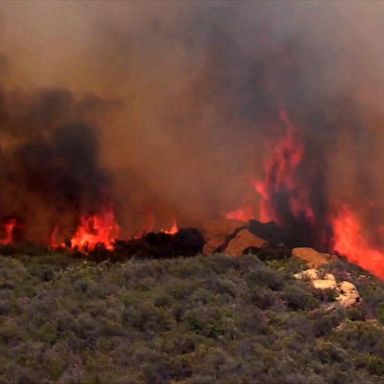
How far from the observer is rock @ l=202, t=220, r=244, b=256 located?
2636 cm

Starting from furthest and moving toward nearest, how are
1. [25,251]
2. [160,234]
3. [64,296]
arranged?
[160,234]
[25,251]
[64,296]

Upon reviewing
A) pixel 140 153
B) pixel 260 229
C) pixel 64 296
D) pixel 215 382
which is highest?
pixel 140 153

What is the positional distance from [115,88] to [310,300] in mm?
15589

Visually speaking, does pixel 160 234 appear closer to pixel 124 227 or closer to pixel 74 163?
pixel 124 227

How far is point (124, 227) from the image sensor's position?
2697 cm

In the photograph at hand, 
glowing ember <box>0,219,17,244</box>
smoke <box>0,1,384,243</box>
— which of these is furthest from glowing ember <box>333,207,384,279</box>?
glowing ember <box>0,219,17,244</box>

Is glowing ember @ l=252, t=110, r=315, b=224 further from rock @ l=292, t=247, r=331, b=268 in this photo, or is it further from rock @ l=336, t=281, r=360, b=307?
rock @ l=336, t=281, r=360, b=307

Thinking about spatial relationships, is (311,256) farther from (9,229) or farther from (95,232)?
(9,229)

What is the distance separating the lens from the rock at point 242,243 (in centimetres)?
2613

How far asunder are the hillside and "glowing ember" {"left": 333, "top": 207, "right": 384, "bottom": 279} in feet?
10.5

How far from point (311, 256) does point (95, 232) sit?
328 inches

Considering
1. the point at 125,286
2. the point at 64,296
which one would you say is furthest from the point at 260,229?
the point at 64,296

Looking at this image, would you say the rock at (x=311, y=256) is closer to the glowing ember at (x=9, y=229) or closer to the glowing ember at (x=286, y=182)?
the glowing ember at (x=286, y=182)

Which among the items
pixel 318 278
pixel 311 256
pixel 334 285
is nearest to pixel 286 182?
pixel 311 256
